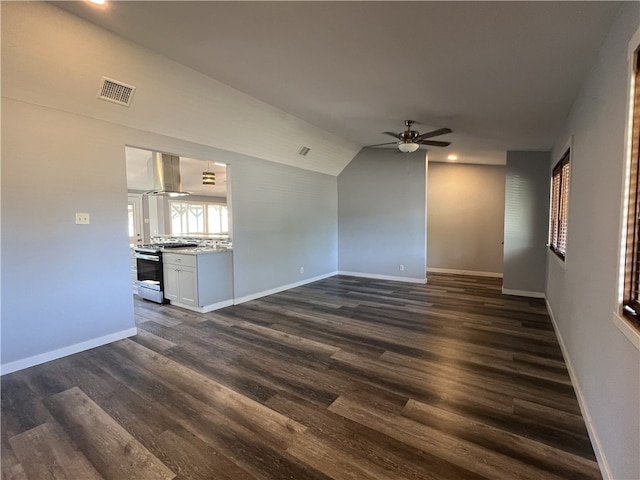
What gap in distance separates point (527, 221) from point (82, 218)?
6.52 meters

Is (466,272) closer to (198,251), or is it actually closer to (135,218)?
(198,251)

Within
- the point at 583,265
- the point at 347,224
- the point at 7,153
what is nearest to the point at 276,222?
the point at 347,224

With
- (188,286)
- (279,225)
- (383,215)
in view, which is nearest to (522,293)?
(383,215)

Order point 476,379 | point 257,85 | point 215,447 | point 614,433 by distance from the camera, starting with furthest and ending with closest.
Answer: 1. point 257,85
2. point 476,379
3. point 215,447
4. point 614,433

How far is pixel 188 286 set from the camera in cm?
454

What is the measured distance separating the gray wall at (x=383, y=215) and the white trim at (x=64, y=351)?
4.87 meters

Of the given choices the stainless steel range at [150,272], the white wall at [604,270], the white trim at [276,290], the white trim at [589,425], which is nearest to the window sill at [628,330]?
the white wall at [604,270]

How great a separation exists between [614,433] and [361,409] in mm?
1394

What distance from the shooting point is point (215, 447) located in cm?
184

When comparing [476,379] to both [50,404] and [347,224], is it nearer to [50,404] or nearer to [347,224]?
[50,404]

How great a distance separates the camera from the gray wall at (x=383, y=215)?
6414mm

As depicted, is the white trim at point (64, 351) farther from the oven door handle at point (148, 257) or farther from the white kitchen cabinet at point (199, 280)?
the oven door handle at point (148, 257)

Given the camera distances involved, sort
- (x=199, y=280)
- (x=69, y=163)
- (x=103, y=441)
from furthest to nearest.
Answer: (x=199, y=280) → (x=69, y=163) → (x=103, y=441)

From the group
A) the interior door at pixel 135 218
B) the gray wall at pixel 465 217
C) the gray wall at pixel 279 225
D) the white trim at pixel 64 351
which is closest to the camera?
the white trim at pixel 64 351
